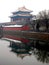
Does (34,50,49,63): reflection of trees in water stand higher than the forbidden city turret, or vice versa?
the forbidden city turret

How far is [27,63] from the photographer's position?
693 centimetres

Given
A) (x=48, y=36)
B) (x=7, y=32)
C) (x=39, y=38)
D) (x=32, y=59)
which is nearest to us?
(x=32, y=59)

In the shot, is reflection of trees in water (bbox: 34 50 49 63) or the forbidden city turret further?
the forbidden city turret

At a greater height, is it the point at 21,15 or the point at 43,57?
the point at 21,15

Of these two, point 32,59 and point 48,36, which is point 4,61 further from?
point 48,36

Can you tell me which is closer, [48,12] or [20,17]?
[48,12]

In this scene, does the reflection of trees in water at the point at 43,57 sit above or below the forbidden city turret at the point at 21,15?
below

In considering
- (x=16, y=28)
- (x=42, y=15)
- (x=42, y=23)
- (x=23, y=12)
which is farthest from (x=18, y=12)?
(x=42, y=23)

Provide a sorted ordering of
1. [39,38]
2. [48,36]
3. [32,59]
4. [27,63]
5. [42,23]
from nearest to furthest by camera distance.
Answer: [27,63], [32,59], [48,36], [39,38], [42,23]

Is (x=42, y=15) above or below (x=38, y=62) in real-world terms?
above

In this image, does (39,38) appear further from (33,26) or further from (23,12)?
(23,12)

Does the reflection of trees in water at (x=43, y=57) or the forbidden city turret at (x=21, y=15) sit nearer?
the reflection of trees in water at (x=43, y=57)

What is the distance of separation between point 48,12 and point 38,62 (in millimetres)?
11670

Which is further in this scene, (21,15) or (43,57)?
(21,15)
